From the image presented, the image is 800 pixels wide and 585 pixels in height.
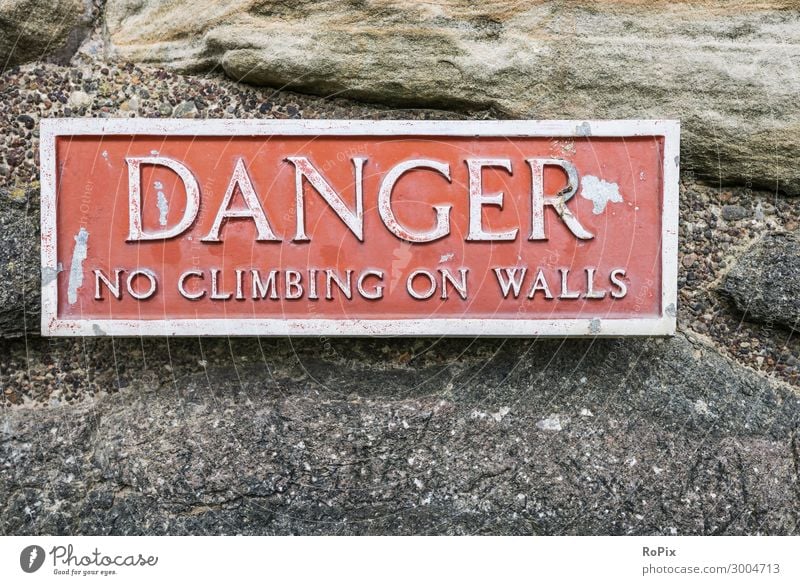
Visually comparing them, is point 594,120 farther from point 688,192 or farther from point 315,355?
point 315,355

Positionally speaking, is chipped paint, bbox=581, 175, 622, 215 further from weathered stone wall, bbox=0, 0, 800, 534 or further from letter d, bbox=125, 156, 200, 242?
letter d, bbox=125, 156, 200, 242

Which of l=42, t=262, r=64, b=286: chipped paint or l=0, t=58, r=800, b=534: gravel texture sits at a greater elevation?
l=42, t=262, r=64, b=286: chipped paint

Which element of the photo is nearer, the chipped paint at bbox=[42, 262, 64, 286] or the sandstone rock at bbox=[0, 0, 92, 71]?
the chipped paint at bbox=[42, 262, 64, 286]

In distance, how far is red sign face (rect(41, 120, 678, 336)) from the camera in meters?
1.44

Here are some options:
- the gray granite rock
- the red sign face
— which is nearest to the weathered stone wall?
the gray granite rock

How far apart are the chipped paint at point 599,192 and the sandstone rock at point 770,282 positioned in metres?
0.33

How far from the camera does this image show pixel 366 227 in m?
1.46

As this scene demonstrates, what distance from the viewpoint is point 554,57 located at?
1.51m

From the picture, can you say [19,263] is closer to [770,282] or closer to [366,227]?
[366,227]

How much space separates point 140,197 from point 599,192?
0.89 meters

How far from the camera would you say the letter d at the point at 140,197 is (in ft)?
4.73

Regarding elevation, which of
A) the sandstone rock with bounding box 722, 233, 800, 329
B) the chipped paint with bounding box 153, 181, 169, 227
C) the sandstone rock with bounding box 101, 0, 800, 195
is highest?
the sandstone rock with bounding box 101, 0, 800, 195

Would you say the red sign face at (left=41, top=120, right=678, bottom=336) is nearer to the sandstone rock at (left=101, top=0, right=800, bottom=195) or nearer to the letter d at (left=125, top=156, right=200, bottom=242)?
the letter d at (left=125, top=156, right=200, bottom=242)

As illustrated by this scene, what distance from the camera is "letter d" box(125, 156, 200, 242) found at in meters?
1.44
